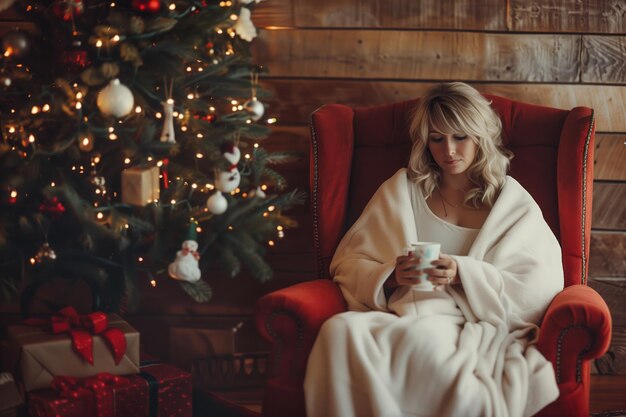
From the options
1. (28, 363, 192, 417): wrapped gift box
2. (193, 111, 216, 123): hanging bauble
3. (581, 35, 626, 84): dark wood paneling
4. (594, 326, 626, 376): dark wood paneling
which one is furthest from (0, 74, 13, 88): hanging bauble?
(594, 326, 626, 376): dark wood paneling

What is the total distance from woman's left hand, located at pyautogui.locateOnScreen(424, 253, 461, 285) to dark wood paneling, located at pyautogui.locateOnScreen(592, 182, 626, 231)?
1.03 m

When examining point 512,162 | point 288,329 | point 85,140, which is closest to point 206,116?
point 85,140

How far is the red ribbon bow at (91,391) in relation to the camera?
247 centimetres

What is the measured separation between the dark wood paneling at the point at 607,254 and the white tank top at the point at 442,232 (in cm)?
78

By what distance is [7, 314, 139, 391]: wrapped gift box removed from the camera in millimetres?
2500

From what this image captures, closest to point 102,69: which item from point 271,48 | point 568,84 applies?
point 271,48

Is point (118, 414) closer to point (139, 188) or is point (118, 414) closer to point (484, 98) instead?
point (139, 188)

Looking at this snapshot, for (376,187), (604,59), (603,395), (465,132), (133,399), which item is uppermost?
(604,59)

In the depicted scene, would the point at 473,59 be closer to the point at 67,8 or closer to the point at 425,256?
the point at 425,256

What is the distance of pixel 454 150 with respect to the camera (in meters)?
2.76

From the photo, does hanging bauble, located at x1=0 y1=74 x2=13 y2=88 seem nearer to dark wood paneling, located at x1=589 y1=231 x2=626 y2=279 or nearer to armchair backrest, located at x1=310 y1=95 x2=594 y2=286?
armchair backrest, located at x1=310 y1=95 x2=594 y2=286

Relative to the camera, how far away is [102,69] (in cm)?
243

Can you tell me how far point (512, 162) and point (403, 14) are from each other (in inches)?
30.5

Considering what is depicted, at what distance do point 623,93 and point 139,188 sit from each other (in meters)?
2.01
